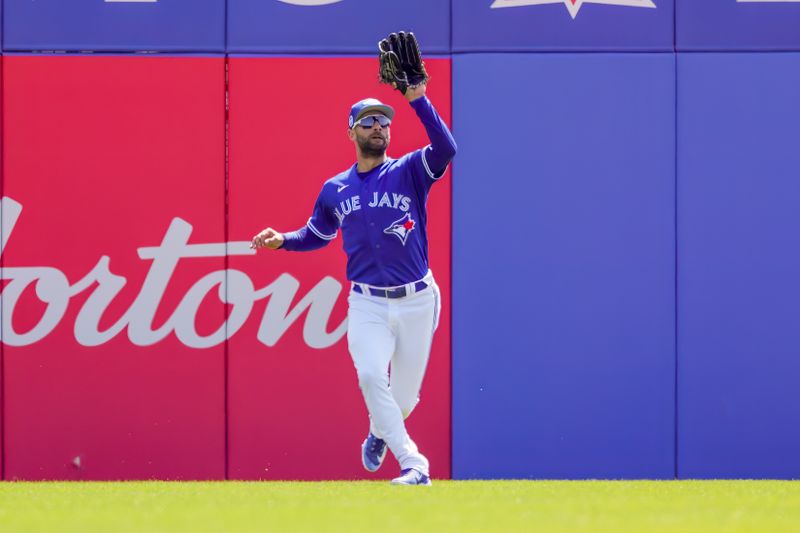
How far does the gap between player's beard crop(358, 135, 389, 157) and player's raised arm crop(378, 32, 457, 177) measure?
34 centimetres

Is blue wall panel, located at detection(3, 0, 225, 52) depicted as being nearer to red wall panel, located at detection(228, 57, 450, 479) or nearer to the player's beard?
red wall panel, located at detection(228, 57, 450, 479)

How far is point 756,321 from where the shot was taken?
296 inches

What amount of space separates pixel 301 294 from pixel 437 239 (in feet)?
2.54

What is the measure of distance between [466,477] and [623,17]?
2.57 m

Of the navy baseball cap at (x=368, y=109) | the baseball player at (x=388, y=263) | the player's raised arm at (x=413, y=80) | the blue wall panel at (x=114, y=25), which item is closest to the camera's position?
the player's raised arm at (x=413, y=80)

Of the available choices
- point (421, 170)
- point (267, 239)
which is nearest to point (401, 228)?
point (421, 170)

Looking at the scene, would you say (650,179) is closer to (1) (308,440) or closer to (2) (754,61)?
(2) (754,61)

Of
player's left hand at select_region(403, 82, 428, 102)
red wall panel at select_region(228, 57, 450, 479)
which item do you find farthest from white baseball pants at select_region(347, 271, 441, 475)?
red wall panel at select_region(228, 57, 450, 479)

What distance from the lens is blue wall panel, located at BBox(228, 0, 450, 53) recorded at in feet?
24.5

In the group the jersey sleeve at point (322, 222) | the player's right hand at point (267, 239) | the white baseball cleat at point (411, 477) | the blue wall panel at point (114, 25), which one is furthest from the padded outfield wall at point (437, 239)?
the white baseball cleat at point (411, 477)

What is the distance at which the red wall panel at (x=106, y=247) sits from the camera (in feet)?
24.3
